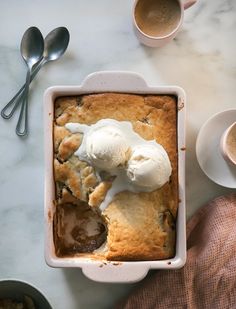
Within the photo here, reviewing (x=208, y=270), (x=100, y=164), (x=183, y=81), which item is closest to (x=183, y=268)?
(x=208, y=270)

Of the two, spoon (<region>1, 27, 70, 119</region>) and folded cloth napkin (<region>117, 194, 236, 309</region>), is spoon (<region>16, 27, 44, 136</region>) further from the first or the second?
folded cloth napkin (<region>117, 194, 236, 309</region>)

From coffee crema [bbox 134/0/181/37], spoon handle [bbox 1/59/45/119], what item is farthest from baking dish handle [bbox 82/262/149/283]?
coffee crema [bbox 134/0/181/37]

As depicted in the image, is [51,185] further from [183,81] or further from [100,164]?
[183,81]

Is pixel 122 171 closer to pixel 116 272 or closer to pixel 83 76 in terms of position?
pixel 116 272

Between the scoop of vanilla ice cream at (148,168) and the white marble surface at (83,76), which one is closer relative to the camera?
the scoop of vanilla ice cream at (148,168)

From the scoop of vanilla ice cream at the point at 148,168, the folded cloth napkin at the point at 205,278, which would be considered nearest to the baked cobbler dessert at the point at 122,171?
the scoop of vanilla ice cream at the point at 148,168

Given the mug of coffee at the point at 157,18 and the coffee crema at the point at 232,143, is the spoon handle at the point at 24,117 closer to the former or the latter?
the mug of coffee at the point at 157,18
